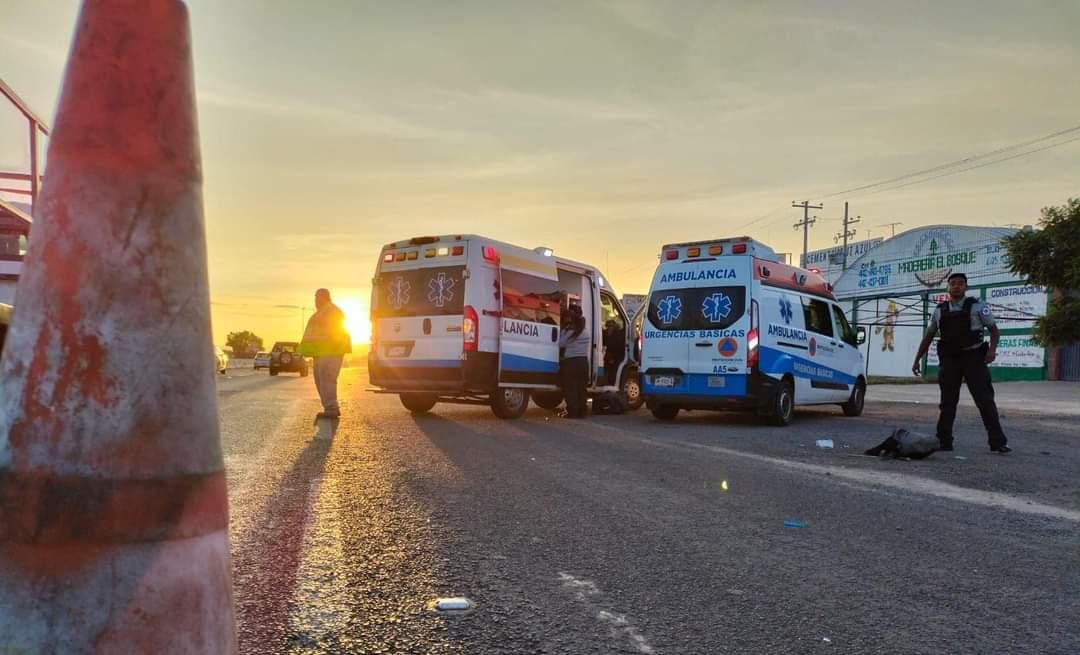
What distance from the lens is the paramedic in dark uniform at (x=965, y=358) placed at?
28.8ft

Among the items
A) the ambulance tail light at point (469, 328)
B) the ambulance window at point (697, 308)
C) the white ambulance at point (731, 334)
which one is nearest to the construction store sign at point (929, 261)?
the white ambulance at point (731, 334)

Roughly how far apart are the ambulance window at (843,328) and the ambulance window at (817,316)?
376 mm

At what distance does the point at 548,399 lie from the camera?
14672mm

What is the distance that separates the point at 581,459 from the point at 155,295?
6.23 meters

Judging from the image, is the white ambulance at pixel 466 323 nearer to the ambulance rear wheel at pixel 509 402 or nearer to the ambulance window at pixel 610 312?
the ambulance rear wheel at pixel 509 402

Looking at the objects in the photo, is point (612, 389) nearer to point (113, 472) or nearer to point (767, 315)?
point (767, 315)

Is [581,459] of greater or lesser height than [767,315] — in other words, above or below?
below

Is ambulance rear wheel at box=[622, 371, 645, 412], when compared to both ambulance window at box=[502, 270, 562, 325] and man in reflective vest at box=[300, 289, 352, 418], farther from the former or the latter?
man in reflective vest at box=[300, 289, 352, 418]

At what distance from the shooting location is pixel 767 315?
1159 centimetres

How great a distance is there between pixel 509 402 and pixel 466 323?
1596 mm

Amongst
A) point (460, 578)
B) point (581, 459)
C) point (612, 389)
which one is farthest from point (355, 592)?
point (612, 389)

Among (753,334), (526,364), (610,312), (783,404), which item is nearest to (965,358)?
(753,334)

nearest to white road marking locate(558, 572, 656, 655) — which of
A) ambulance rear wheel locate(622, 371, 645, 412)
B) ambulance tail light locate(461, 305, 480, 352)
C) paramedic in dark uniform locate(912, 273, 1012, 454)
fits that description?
paramedic in dark uniform locate(912, 273, 1012, 454)

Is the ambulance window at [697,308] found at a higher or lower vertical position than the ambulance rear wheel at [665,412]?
higher
